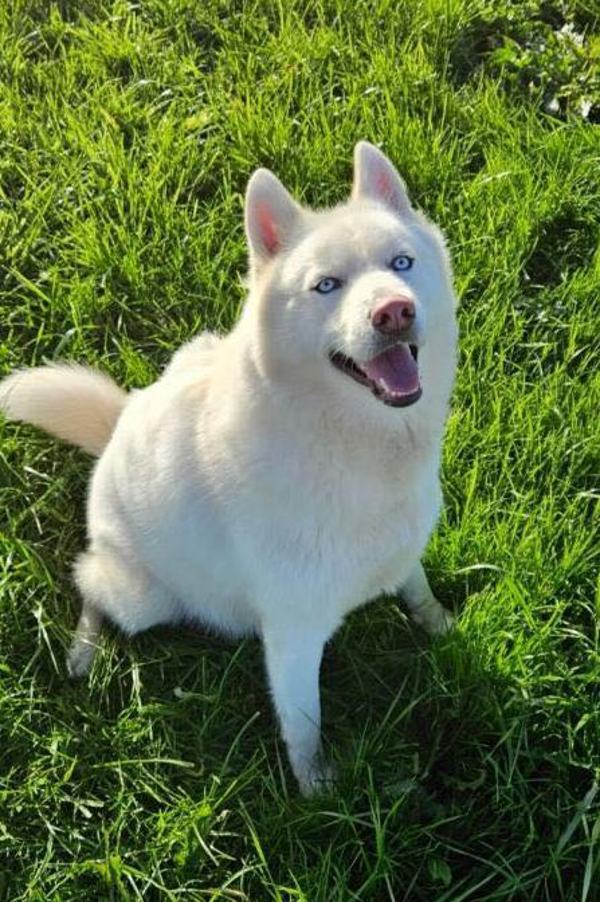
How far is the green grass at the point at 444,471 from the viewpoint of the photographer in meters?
2.27

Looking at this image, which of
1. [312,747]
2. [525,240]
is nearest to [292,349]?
[312,747]

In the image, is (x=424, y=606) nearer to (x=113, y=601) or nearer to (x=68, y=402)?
(x=113, y=601)

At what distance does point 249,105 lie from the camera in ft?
12.2

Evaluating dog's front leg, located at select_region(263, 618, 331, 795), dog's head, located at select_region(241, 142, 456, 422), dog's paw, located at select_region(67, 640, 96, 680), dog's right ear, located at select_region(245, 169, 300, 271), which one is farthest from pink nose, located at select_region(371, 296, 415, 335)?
dog's paw, located at select_region(67, 640, 96, 680)

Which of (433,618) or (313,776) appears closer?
(313,776)

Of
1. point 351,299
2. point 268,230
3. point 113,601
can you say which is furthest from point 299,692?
point 268,230

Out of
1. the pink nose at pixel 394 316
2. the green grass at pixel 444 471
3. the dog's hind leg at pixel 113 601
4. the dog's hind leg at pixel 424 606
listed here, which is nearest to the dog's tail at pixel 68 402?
the green grass at pixel 444 471

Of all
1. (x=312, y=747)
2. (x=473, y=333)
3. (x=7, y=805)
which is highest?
(x=473, y=333)

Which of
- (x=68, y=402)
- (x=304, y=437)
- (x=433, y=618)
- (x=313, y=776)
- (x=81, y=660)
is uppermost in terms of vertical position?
(x=304, y=437)

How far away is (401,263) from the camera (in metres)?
1.96

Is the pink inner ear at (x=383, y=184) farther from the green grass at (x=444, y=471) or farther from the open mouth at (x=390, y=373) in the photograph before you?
the green grass at (x=444, y=471)

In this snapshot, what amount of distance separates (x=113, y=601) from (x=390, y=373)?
115cm

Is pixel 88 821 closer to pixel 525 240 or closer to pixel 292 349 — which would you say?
pixel 292 349

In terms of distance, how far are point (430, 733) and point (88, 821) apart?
90cm
